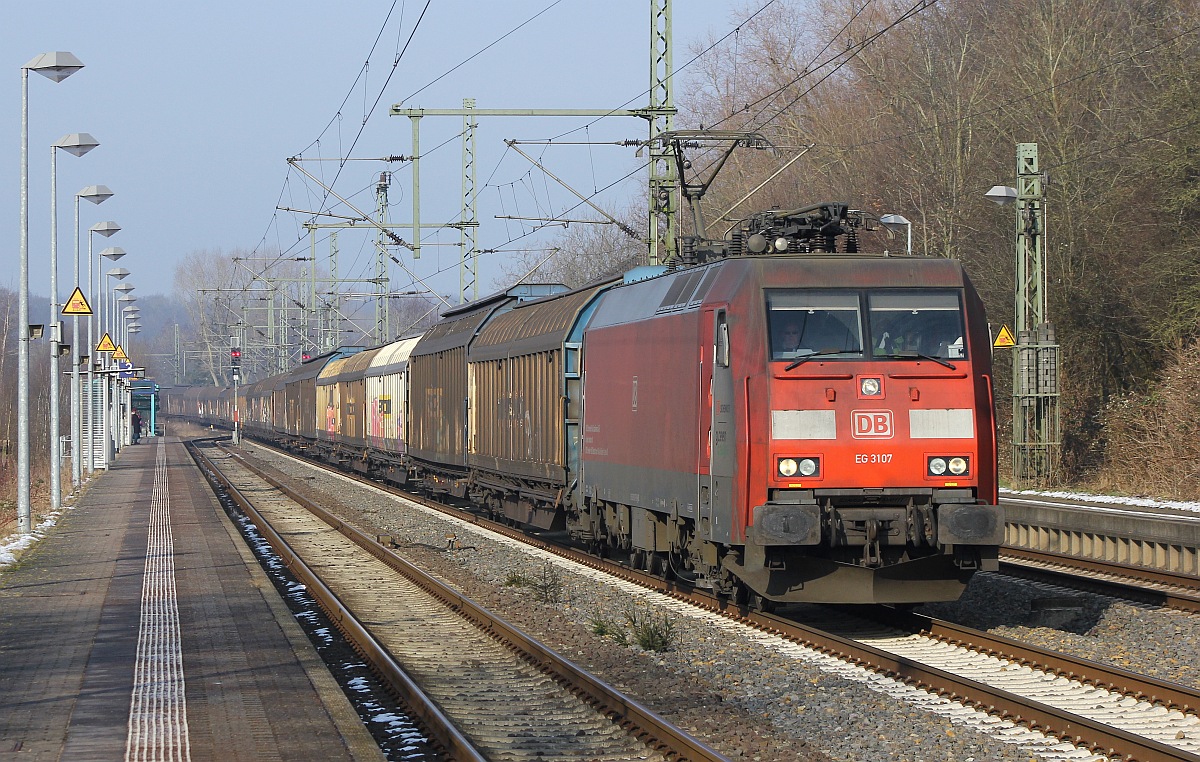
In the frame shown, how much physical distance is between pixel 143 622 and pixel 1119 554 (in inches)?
489

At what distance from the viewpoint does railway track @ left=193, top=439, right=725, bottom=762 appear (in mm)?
8062

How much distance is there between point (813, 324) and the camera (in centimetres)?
1162

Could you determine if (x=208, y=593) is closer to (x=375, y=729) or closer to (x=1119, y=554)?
(x=375, y=729)

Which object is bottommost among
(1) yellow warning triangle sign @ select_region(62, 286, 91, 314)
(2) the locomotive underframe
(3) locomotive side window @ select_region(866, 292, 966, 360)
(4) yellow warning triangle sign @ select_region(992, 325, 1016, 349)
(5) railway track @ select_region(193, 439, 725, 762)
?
→ (5) railway track @ select_region(193, 439, 725, 762)

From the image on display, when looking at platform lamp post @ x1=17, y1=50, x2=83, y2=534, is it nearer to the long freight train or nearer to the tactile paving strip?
the tactile paving strip

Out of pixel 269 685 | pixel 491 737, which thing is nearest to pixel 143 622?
pixel 269 685

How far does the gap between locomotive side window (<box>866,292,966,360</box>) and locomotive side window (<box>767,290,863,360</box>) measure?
17cm

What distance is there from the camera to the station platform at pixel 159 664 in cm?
821

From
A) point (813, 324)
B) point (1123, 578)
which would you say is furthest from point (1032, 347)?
point (813, 324)

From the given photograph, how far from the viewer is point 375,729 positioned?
884 centimetres

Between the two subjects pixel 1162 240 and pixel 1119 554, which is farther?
pixel 1162 240

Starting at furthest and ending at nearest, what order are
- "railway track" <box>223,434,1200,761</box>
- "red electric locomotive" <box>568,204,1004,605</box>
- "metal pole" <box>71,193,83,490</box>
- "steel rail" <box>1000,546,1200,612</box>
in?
"metal pole" <box>71,193,83,490</box>, "steel rail" <box>1000,546,1200,612</box>, "red electric locomotive" <box>568,204,1004,605</box>, "railway track" <box>223,434,1200,761</box>

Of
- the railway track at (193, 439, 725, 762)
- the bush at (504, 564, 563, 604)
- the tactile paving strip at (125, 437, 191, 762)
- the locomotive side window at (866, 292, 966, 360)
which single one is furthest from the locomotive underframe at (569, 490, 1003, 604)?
the tactile paving strip at (125, 437, 191, 762)

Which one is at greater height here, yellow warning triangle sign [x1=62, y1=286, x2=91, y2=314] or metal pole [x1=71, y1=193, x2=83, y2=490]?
yellow warning triangle sign [x1=62, y1=286, x2=91, y2=314]
